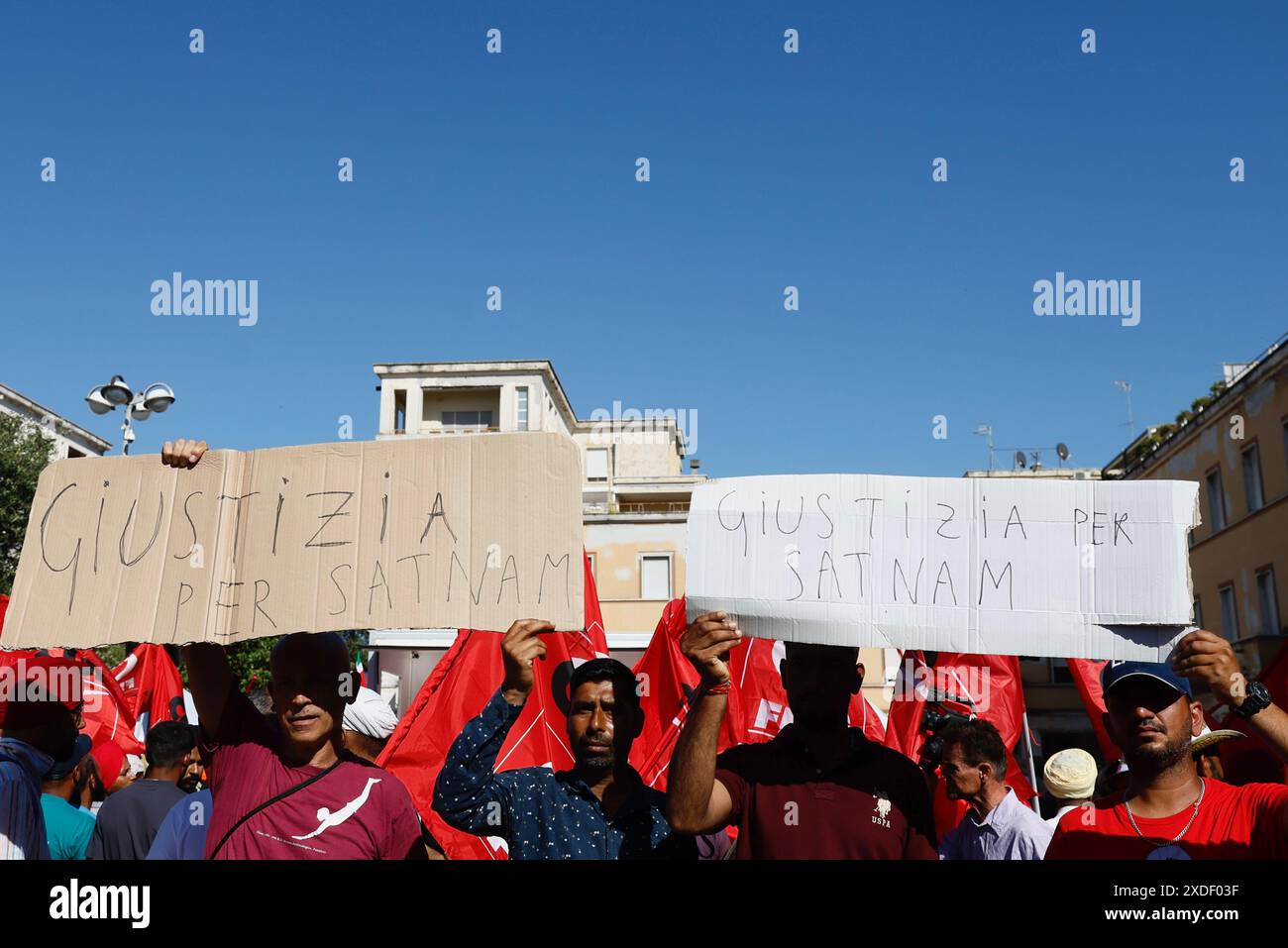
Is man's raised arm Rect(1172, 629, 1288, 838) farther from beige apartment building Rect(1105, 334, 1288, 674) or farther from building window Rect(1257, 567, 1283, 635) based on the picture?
building window Rect(1257, 567, 1283, 635)

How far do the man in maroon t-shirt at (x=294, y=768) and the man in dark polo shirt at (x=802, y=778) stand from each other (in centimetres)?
89

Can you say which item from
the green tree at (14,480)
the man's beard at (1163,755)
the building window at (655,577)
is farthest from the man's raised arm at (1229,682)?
the building window at (655,577)

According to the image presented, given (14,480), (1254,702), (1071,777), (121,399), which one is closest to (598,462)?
(14,480)

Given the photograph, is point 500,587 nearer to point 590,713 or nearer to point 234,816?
point 590,713

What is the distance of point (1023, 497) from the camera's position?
3127 millimetres

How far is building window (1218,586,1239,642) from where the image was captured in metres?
29.8

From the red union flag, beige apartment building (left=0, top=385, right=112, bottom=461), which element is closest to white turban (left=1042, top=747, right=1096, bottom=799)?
the red union flag

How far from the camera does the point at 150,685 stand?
28.5ft

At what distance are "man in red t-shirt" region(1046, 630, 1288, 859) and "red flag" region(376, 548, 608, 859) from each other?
3949 millimetres

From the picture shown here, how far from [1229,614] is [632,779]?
31413mm

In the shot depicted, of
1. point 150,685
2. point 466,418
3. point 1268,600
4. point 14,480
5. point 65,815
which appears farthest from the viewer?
point 466,418

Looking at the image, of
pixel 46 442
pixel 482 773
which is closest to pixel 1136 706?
pixel 482 773

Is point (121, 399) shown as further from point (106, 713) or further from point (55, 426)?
point (55, 426)

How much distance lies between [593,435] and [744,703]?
59.9 m
